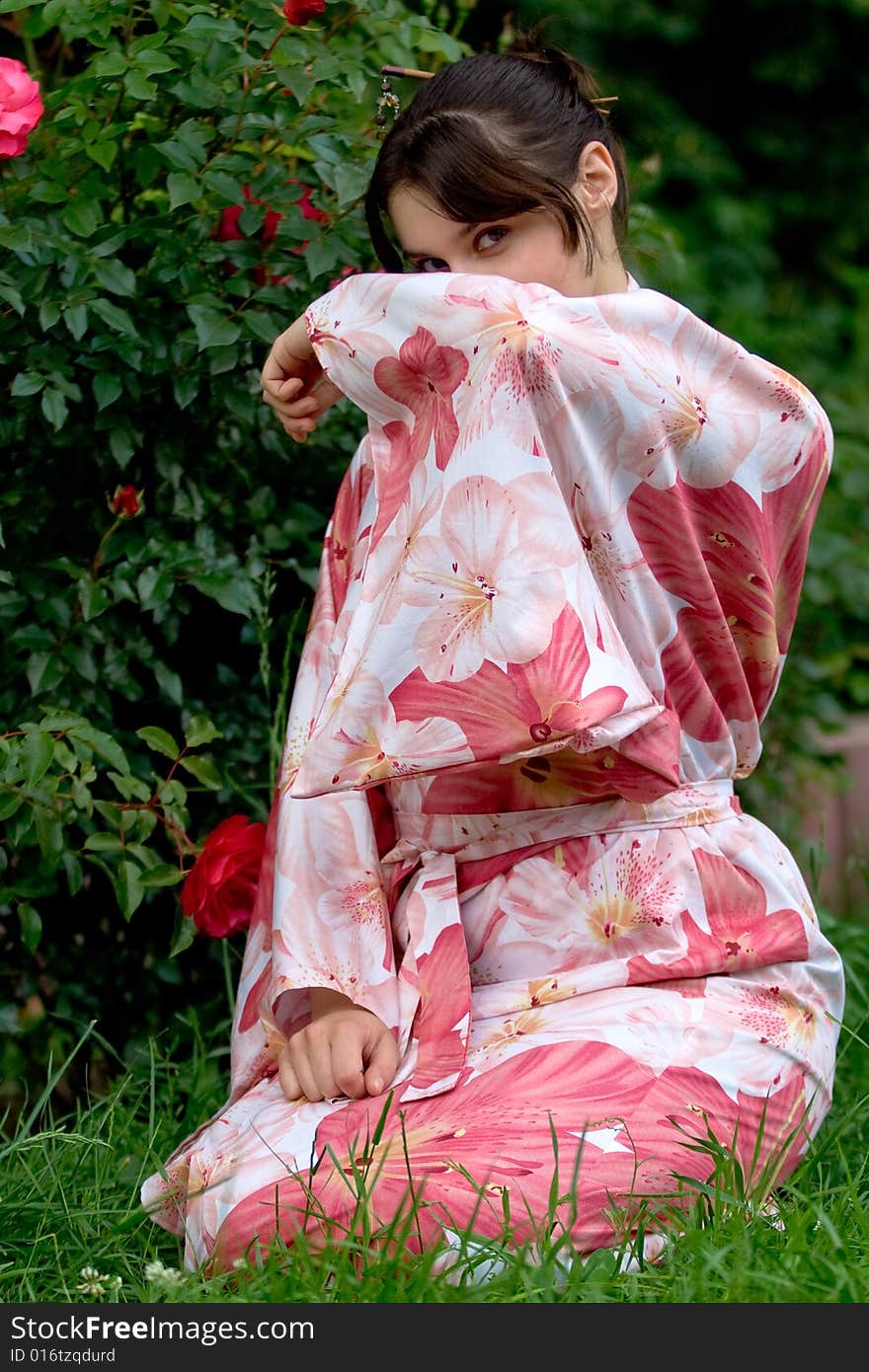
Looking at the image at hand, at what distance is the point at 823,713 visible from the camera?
3279 millimetres

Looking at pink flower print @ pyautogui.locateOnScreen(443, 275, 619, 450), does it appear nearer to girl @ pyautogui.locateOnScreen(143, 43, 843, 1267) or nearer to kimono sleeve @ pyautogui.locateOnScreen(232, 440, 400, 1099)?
girl @ pyautogui.locateOnScreen(143, 43, 843, 1267)

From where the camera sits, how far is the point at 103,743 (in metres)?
1.88

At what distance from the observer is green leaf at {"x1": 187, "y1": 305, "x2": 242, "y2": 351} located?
195cm

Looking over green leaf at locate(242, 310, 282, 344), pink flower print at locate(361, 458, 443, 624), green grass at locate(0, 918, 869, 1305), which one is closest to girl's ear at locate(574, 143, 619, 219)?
Result: pink flower print at locate(361, 458, 443, 624)

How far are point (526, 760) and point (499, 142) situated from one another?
2.16ft

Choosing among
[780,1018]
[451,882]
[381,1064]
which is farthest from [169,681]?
[780,1018]

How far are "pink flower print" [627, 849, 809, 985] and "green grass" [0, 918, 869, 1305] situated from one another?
20 cm

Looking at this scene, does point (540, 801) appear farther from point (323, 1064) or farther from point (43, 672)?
point (43, 672)

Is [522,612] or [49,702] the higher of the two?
[522,612]

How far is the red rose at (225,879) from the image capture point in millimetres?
1909

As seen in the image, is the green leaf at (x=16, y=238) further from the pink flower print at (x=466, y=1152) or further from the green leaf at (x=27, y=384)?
the pink flower print at (x=466, y=1152)

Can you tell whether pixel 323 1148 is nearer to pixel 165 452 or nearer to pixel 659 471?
pixel 659 471
